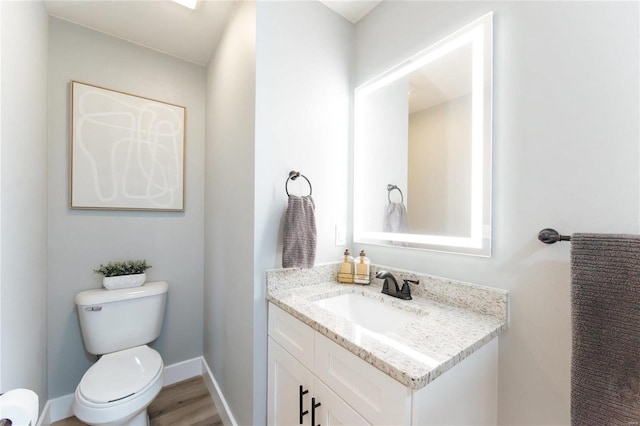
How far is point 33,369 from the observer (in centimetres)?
124

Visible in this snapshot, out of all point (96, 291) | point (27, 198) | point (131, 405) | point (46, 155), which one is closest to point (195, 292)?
point (96, 291)

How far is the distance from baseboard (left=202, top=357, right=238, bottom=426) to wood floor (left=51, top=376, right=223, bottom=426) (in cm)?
4

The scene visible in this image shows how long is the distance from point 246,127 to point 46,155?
4.02 feet

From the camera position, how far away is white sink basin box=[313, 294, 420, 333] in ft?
3.56

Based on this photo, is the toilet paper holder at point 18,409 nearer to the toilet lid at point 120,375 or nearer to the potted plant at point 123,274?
the toilet lid at point 120,375

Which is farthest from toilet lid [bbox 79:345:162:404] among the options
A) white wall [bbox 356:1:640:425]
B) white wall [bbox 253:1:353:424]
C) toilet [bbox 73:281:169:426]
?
white wall [bbox 356:1:640:425]

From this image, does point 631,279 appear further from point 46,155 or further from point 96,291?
point 46,155

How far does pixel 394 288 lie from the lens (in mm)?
1176

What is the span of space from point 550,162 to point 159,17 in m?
2.09

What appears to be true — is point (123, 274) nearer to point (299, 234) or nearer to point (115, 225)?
point (115, 225)

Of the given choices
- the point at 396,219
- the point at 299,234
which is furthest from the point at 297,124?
the point at 396,219

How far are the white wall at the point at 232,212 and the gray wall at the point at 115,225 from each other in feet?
0.53

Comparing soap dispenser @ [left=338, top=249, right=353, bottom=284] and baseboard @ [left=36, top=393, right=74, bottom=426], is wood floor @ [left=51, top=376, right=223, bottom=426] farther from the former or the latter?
soap dispenser @ [left=338, top=249, right=353, bottom=284]

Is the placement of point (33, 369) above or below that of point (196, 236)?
below
